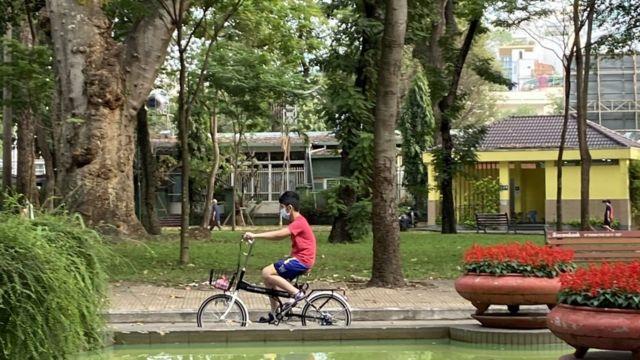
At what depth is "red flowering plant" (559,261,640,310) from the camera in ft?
22.7

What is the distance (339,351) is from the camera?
9523mm

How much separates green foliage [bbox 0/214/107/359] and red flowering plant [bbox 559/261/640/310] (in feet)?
12.6

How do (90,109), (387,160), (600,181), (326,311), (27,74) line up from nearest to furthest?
(326,311), (387,160), (90,109), (27,74), (600,181)

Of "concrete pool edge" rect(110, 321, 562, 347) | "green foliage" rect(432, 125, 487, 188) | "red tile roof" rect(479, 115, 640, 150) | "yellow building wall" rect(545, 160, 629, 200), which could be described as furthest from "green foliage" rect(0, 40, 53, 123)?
"yellow building wall" rect(545, 160, 629, 200)

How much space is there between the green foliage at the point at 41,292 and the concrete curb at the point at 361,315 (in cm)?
521

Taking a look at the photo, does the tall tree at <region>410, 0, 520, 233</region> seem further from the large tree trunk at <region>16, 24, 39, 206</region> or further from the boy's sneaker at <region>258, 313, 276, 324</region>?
the boy's sneaker at <region>258, 313, 276, 324</region>

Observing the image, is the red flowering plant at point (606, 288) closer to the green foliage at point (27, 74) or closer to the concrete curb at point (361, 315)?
the concrete curb at point (361, 315)

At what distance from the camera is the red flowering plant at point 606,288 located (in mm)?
6906

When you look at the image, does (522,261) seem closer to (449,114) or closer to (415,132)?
(449,114)

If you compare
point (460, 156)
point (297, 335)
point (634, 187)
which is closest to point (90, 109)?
point (297, 335)

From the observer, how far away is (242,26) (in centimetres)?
2920

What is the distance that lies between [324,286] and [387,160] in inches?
93.1

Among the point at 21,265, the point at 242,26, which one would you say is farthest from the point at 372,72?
the point at 21,265

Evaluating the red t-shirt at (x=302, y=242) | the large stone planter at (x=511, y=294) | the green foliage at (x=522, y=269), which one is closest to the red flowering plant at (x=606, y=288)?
the large stone planter at (x=511, y=294)
